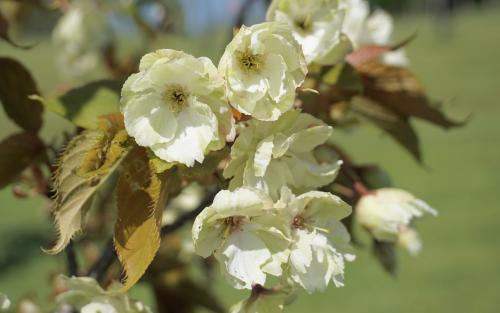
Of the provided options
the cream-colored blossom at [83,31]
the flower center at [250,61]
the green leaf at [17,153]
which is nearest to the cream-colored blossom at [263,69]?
the flower center at [250,61]

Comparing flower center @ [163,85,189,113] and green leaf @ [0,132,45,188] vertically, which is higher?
flower center @ [163,85,189,113]

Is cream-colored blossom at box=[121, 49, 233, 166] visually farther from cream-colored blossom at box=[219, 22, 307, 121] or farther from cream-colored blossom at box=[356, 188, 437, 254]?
cream-colored blossom at box=[356, 188, 437, 254]

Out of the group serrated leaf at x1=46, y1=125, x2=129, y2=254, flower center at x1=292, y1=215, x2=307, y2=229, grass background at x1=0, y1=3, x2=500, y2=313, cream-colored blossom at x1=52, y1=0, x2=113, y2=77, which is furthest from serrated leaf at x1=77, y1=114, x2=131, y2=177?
cream-colored blossom at x1=52, y1=0, x2=113, y2=77

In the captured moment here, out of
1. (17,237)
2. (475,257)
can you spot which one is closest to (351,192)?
(475,257)

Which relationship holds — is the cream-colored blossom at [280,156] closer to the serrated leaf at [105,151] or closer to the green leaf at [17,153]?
the serrated leaf at [105,151]

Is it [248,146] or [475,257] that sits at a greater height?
[248,146]

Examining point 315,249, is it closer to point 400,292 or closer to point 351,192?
point 351,192

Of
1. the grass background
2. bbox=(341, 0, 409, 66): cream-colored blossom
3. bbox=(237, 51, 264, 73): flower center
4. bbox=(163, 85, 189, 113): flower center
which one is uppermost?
bbox=(237, 51, 264, 73): flower center
